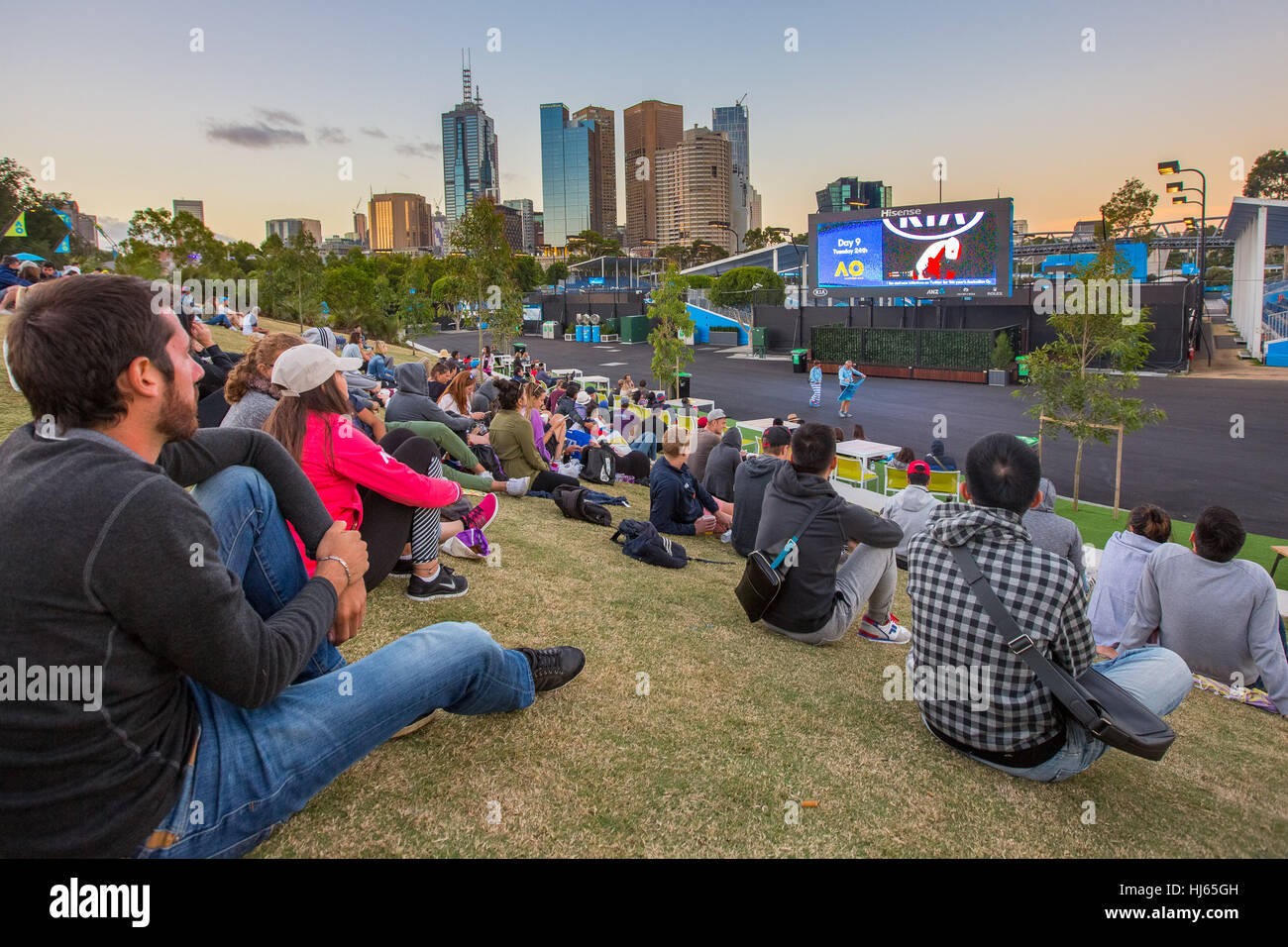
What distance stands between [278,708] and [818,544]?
3.15 meters

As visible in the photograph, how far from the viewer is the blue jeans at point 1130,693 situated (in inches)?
115

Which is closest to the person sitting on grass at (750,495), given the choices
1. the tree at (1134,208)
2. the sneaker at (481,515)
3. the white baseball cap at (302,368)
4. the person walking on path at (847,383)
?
the sneaker at (481,515)

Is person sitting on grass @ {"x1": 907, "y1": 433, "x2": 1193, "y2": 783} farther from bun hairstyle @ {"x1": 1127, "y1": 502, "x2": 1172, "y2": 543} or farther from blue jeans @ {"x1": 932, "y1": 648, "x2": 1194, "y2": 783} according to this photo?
bun hairstyle @ {"x1": 1127, "y1": 502, "x2": 1172, "y2": 543}

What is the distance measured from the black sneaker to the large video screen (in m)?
34.3

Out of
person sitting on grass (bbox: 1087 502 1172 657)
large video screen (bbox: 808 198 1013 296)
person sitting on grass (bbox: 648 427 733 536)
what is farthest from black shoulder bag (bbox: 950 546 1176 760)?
large video screen (bbox: 808 198 1013 296)

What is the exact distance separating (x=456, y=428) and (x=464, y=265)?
2330cm

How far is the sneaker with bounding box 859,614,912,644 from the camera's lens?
4.89 metres

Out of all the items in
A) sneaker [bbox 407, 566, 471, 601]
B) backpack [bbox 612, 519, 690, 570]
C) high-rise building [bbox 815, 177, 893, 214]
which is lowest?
backpack [bbox 612, 519, 690, 570]

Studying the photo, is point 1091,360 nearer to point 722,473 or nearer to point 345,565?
point 722,473

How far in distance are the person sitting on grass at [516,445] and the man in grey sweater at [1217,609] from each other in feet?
18.2

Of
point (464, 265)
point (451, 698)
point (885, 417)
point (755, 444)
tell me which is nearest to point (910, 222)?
point (885, 417)

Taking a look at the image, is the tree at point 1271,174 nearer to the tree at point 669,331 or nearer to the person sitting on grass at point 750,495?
the tree at point 669,331

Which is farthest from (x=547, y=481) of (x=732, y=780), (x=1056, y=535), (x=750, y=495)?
(x=732, y=780)

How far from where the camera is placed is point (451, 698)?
8.24 feet
